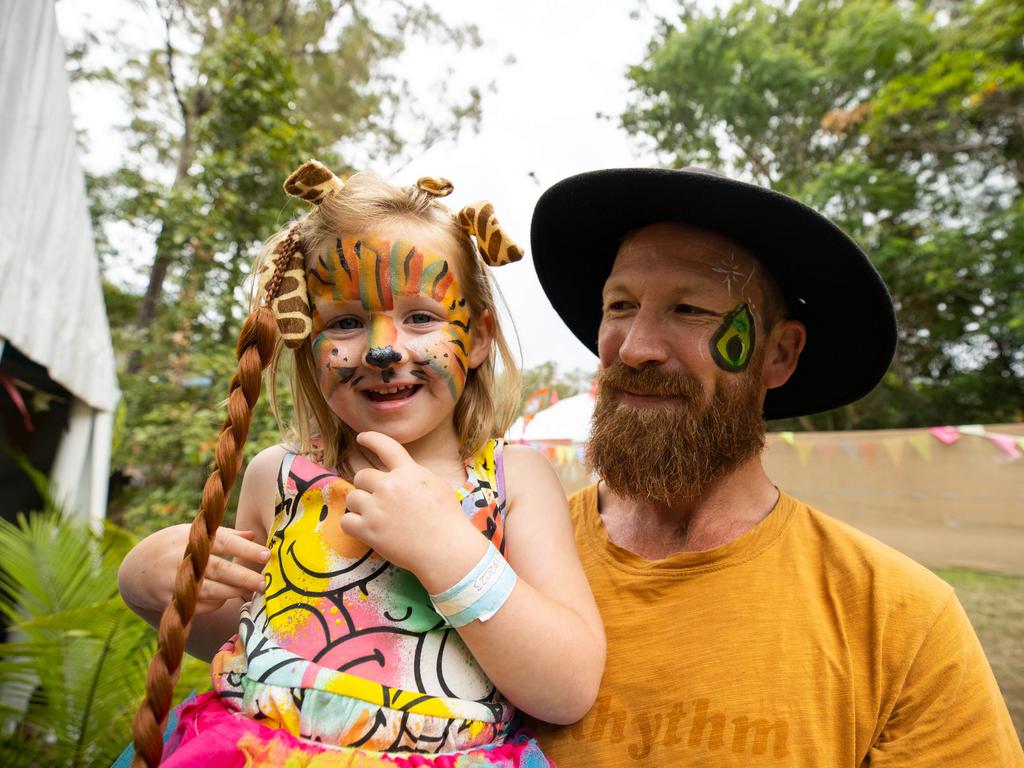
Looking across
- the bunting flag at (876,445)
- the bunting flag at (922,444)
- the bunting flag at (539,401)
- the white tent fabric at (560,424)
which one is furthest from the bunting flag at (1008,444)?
the bunting flag at (539,401)

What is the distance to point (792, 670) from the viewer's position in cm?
149

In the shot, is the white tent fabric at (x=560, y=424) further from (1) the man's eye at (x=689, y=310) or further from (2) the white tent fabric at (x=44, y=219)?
(1) the man's eye at (x=689, y=310)

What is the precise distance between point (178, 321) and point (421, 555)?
389 inches

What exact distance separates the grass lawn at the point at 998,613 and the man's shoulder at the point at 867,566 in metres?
6.48

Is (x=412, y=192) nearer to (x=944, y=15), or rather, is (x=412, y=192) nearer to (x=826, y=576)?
(x=826, y=576)

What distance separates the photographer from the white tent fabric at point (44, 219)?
367 centimetres

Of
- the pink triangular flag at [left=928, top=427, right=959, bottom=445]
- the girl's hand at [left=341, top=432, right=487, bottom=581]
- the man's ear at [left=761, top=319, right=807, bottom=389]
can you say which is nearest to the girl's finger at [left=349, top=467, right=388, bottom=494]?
the girl's hand at [left=341, top=432, right=487, bottom=581]

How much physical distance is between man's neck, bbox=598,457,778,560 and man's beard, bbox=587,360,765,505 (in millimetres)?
41

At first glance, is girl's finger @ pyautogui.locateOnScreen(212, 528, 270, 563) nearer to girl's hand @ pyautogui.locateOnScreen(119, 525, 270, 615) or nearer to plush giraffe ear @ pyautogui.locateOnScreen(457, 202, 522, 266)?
girl's hand @ pyautogui.locateOnScreen(119, 525, 270, 615)

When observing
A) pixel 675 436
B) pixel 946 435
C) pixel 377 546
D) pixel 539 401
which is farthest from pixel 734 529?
pixel 539 401

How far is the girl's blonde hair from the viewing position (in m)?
1.60

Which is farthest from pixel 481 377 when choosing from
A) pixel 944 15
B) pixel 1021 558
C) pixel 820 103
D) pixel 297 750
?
pixel 944 15

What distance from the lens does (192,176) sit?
9633 millimetres

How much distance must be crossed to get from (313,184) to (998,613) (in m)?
8.59
